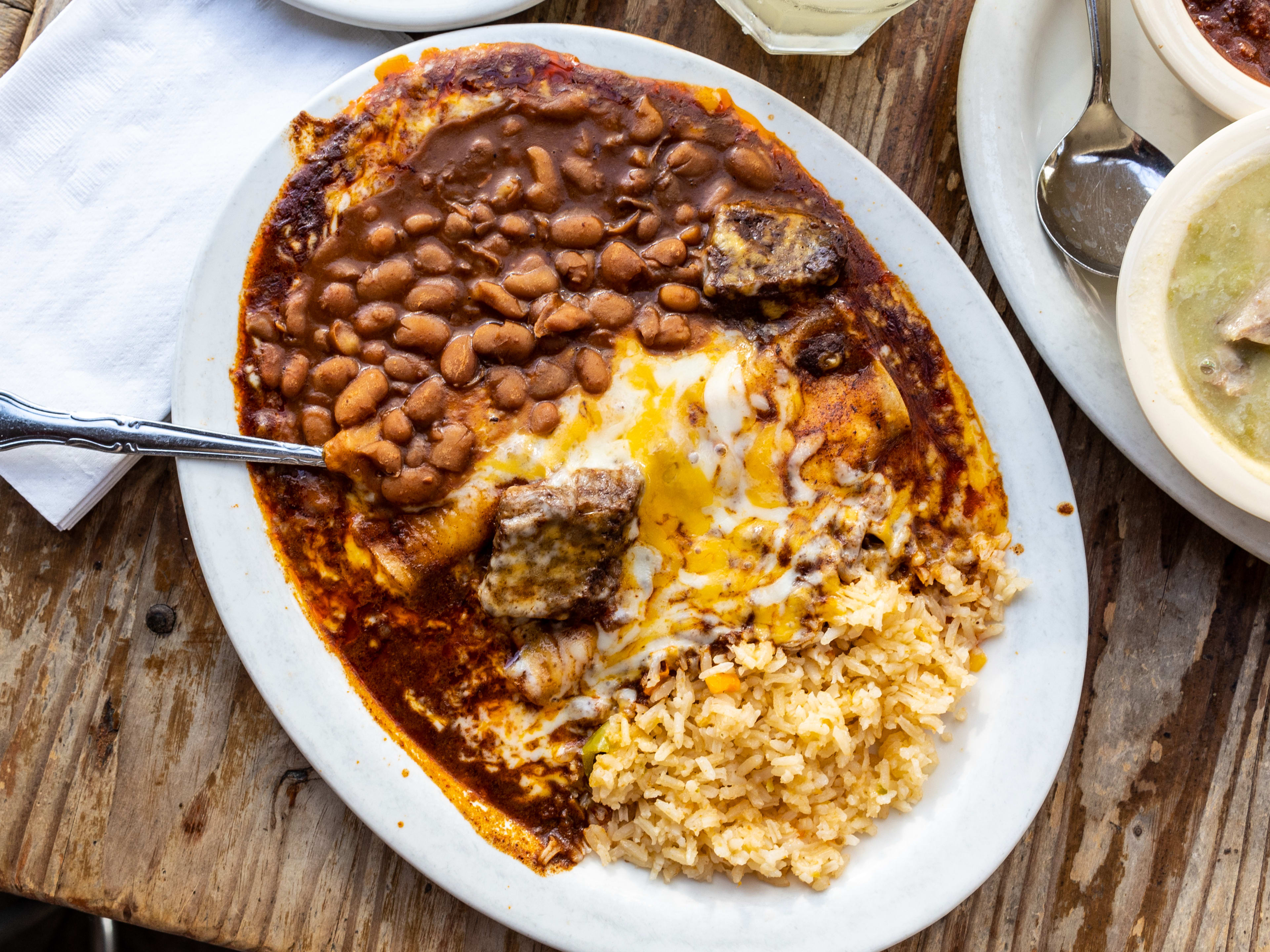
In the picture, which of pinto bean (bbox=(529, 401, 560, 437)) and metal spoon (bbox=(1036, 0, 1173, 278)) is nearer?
pinto bean (bbox=(529, 401, 560, 437))

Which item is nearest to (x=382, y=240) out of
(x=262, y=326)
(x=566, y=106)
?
(x=262, y=326)

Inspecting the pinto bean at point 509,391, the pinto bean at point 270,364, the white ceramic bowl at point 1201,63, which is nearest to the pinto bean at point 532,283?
the pinto bean at point 509,391

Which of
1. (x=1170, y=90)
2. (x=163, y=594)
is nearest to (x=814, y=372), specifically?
(x=1170, y=90)

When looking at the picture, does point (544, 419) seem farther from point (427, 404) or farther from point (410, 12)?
point (410, 12)

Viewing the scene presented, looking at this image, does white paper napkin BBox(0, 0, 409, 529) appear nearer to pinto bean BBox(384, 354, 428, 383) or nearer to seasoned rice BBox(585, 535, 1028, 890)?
pinto bean BBox(384, 354, 428, 383)

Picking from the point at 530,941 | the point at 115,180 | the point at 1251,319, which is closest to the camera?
the point at 1251,319

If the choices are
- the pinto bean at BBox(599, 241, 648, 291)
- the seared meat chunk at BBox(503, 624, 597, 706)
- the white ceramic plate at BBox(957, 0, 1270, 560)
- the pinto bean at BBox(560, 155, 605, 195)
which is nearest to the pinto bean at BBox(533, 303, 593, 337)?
the pinto bean at BBox(599, 241, 648, 291)
